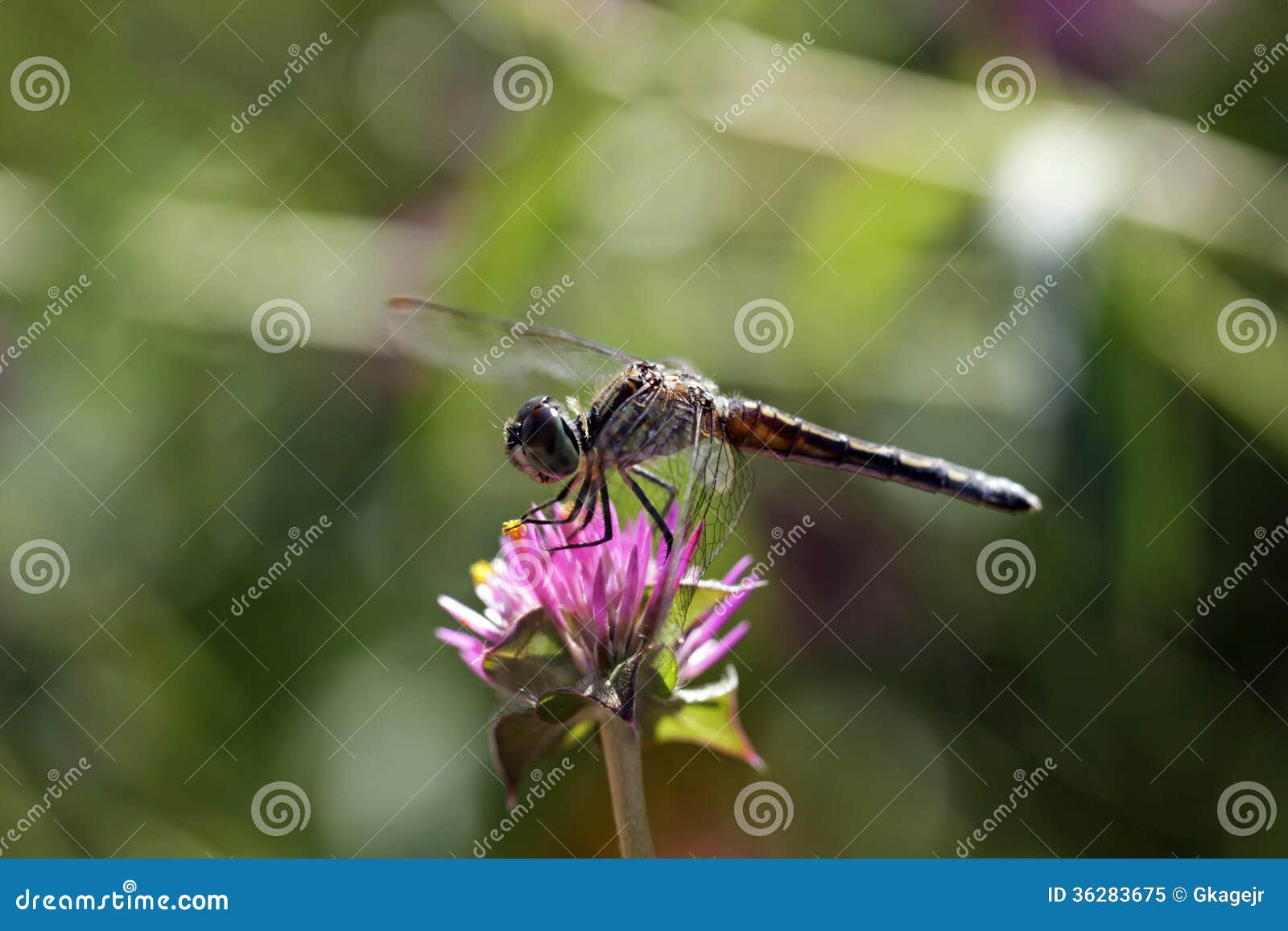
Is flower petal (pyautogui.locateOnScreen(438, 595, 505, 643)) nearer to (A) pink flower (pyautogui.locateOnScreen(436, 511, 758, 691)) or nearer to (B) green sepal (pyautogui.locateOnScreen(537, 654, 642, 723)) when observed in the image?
(A) pink flower (pyautogui.locateOnScreen(436, 511, 758, 691))

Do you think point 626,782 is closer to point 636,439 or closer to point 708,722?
point 708,722

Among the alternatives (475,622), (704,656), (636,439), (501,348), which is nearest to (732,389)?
(501,348)

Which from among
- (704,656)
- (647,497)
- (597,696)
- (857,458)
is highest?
(857,458)

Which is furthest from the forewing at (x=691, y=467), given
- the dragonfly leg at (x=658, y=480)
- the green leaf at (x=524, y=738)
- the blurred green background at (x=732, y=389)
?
the blurred green background at (x=732, y=389)

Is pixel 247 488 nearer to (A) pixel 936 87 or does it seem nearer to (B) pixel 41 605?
(B) pixel 41 605

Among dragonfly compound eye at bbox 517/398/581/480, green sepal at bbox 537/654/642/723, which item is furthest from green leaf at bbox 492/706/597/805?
dragonfly compound eye at bbox 517/398/581/480

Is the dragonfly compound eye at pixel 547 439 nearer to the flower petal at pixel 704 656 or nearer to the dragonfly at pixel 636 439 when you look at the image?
the dragonfly at pixel 636 439
